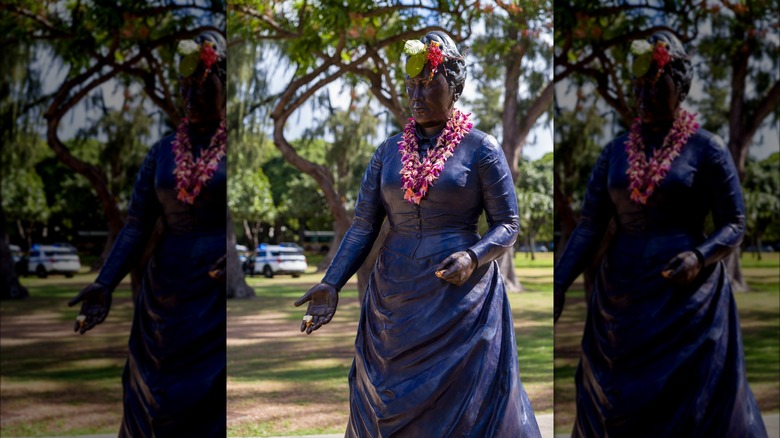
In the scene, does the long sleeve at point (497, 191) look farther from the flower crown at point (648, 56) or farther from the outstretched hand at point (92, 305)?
the outstretched hand at point (92, 305)

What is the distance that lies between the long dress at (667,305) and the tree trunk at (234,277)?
6.33ft

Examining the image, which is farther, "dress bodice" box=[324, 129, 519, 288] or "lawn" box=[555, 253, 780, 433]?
"lawn" box=[555, 253, 780, 433]

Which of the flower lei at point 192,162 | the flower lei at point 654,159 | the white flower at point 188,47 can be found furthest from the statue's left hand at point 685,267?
the white flower at point 188,47

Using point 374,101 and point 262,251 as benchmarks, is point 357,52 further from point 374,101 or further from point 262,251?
point 262,251

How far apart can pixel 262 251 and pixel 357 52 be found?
4.65 feet

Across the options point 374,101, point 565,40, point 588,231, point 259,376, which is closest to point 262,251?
point 259,376

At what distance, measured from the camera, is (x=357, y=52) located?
19.2ft

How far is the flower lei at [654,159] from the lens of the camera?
201 inches

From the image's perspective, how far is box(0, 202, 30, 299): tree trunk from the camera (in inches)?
231

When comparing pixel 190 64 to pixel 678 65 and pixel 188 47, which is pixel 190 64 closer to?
pixel 188 47

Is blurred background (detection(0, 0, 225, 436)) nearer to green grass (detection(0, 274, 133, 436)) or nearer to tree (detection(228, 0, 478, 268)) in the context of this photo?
green grass (detection(0, 274, 133, 436))

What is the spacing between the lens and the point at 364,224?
3631 millimetres

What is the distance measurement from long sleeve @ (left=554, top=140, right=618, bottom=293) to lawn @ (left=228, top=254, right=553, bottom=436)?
338mm

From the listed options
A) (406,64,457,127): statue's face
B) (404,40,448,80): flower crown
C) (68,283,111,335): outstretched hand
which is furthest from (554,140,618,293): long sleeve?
(68,283,111,335): outstretched hand
